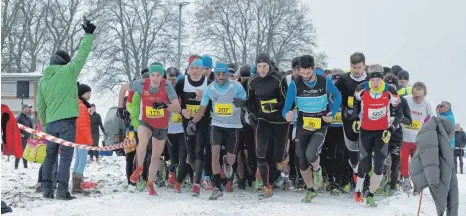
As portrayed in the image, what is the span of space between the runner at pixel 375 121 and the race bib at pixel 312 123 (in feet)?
1.87

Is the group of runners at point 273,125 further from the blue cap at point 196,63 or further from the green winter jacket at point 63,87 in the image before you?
the green winter jacket at point 63,87

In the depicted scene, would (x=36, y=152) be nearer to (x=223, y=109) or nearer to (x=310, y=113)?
(x=223, y=109)

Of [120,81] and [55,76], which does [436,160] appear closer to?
[55,76]

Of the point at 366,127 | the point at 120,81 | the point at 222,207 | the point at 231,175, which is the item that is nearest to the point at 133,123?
the point at 231,175

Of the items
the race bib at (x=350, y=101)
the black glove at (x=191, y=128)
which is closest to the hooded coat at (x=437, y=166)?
the race bib at (x=350, y=101)

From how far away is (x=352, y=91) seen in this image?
7723mm

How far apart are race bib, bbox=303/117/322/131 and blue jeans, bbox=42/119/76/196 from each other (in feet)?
10.2

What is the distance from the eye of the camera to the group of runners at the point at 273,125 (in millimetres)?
7133

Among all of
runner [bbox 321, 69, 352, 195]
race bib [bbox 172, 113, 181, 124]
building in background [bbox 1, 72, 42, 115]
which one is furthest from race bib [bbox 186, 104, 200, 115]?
building in background [bbox 1, 72, 42, 115]

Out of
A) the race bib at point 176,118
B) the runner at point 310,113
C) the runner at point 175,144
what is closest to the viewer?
the runner at point 310,113

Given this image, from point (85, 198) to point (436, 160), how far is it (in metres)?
4.50

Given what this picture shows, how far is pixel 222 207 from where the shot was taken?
668 centimetres

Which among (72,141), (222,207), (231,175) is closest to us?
(222,207)

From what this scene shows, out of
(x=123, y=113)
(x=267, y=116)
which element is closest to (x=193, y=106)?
(x=123, y=113)
